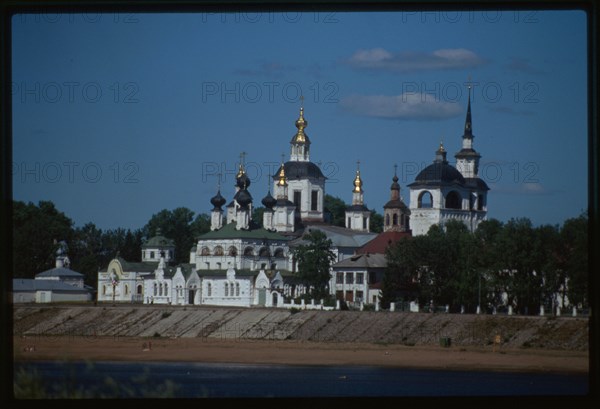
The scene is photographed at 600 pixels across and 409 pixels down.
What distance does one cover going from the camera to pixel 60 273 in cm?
4959

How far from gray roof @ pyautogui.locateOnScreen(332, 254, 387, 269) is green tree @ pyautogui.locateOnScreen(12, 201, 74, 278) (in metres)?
14.2

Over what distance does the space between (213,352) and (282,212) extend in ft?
107

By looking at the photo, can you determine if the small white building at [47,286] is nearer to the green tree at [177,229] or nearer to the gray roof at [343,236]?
the green tree at [177,229]

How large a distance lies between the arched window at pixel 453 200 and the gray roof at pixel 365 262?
8.40 m

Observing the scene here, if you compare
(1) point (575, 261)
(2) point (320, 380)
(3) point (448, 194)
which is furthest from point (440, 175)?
(2) point (320, 380)

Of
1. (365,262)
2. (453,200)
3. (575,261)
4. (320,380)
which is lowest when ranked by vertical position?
(320,380)

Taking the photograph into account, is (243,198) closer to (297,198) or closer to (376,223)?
(297,198)

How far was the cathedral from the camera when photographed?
5591 centimetres

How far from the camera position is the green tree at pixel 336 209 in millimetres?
84625

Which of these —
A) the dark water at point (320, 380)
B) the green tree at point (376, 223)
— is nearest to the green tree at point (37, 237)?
the dark water at point (320, 380)

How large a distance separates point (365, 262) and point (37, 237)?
1917 cm

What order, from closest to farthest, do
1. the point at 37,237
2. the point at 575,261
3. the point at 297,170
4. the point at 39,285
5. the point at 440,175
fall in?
1. the point at 575,261
2. the point at 37,237
3. the point at 39,285
4. the point at 440,175
5. the point at 297,170

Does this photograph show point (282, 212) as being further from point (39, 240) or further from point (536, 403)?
point (536, 403)

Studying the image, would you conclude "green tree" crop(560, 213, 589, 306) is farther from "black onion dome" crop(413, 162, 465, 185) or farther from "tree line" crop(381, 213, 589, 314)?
"black onion dome" crop(413, 162, 465, 185)
